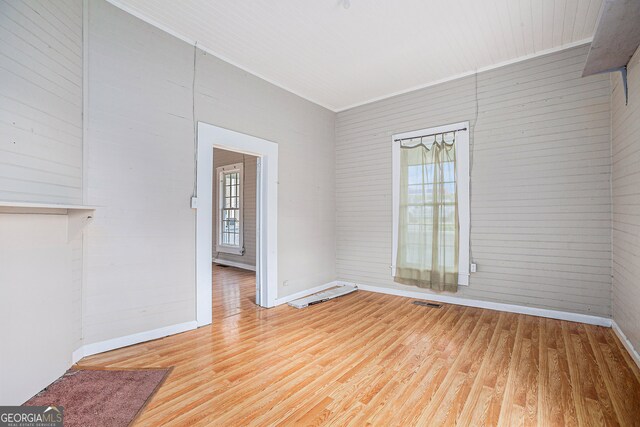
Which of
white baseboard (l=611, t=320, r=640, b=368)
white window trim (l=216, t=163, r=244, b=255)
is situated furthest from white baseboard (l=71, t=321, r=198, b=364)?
white baseboard (l=611, t=320, r=640, b=368)

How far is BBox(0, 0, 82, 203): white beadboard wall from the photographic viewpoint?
6.47 feet

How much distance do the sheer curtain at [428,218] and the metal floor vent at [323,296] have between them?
0.88 meters

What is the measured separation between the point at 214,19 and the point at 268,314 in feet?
11.4

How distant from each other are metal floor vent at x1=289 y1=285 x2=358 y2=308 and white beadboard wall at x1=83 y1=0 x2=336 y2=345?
151cm

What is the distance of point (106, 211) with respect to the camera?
2.73 meters

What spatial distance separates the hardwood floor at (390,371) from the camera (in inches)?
74.0

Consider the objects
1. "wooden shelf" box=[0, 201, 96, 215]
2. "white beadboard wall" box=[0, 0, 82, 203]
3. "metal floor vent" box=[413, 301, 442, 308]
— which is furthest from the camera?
"metal floor vent" box=[413, 301, 442, 308]

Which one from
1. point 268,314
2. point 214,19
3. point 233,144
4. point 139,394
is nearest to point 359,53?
point 214,19

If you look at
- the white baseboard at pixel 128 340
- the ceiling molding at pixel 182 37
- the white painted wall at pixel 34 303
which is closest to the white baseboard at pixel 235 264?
the white baseboard at pixel 128 340

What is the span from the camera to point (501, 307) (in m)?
3.89

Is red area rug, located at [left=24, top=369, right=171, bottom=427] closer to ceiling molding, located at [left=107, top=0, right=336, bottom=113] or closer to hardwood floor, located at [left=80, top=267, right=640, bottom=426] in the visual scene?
hardwood floor, located at [left=80, top=267, right=640, bottom=426]

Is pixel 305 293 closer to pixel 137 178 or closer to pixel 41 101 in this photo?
pixel 137 178

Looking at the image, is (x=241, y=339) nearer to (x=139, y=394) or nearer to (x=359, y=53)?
(x=139, y=394)

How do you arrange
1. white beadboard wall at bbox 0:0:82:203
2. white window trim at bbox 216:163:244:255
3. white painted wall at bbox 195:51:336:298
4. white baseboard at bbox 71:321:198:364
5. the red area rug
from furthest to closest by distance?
1. white window trim at bbox 216:163:244:255
2. white painted wall at bbox 195:51:336:298
3. white baseboard at bbox 71:321:198:364
4. white beadboard wall at bbox 0:0:82:203
5. the red area rug
